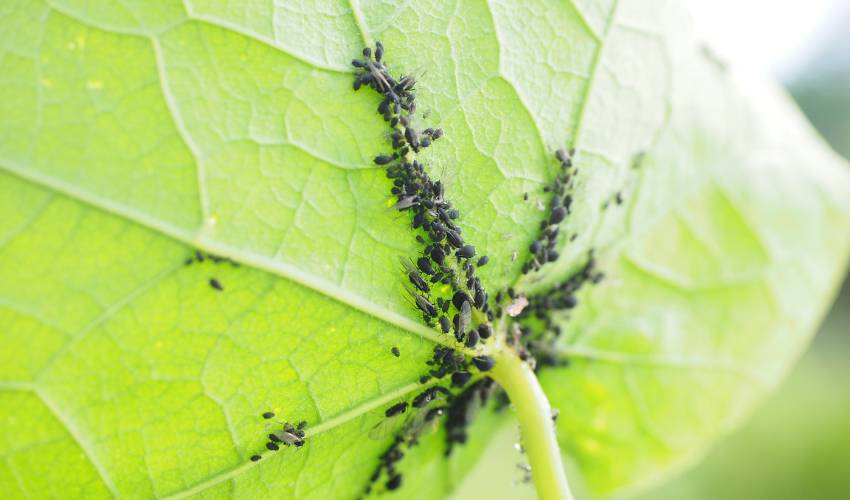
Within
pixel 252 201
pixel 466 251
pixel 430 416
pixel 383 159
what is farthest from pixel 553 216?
pixel 252 201

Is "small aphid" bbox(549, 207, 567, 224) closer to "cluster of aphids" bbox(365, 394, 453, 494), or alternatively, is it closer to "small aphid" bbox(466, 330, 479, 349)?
"small aphid" bbox(466, 330, 479, 349)

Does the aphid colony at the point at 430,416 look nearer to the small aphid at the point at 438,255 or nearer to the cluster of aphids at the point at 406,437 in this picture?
the cluster of aphids at the point at 406,437

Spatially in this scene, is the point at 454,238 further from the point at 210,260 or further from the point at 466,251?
the point at 210,260

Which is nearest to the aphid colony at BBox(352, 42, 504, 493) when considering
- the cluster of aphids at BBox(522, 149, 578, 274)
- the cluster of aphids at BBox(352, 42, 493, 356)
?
the cluster of aphids at BBox(352, 42, 493, 356)

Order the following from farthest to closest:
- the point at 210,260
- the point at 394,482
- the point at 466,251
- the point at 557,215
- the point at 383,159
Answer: the point at 394,482 < the point at 557,215 < the point at 466,251 < the point at 383,159 < the point at 210,260

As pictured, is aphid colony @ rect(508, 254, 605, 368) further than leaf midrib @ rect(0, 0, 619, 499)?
Yes

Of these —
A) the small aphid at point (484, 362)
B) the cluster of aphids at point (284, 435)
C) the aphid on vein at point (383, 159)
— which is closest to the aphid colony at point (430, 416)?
the small aphid at point (484, 362)

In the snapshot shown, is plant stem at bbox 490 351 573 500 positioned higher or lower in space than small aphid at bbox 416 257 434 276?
lower
